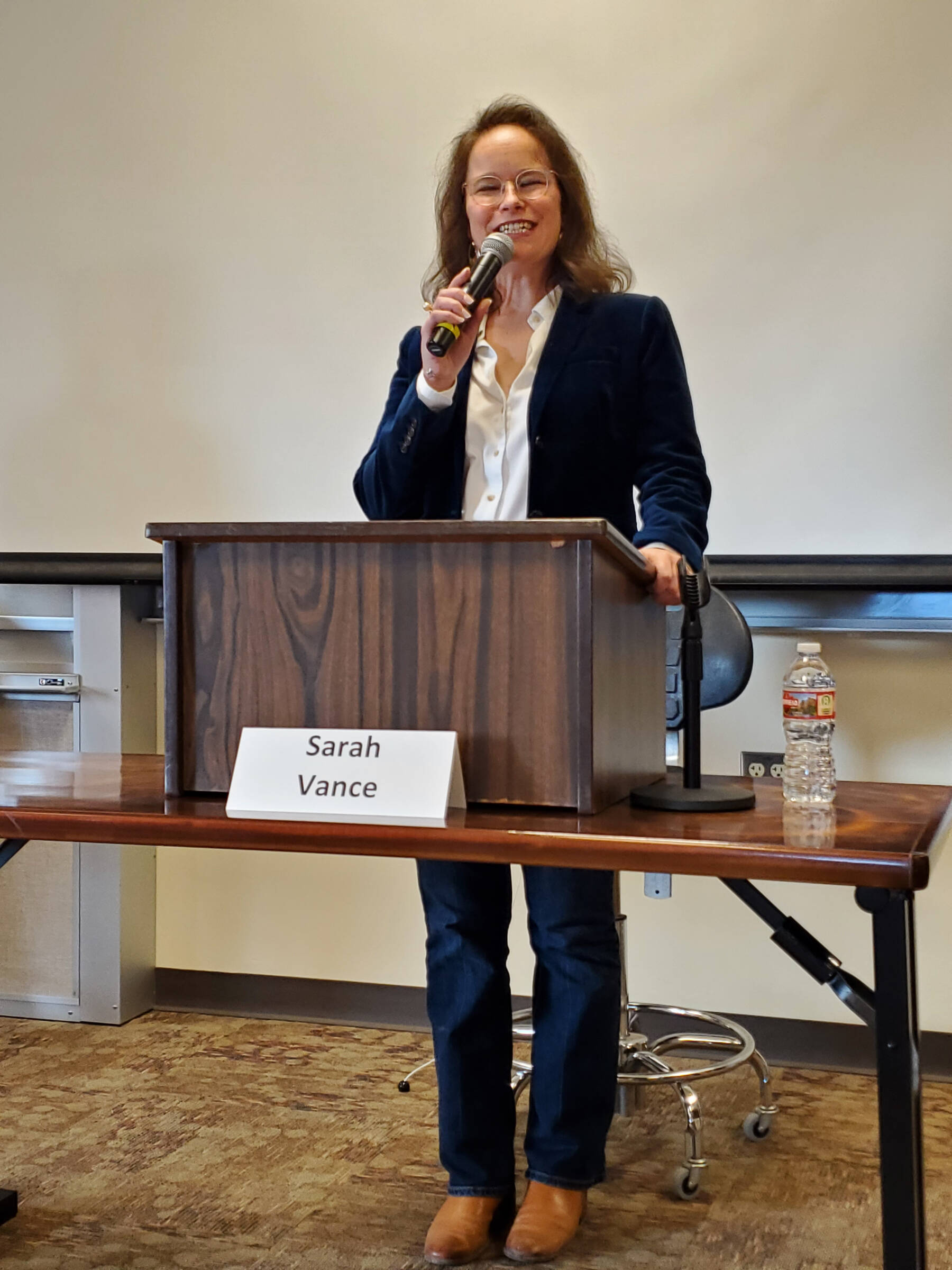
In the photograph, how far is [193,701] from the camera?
3.90 feet

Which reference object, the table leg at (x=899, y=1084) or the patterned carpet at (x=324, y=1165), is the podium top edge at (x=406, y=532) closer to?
the table leg at (x=899, y=1084)

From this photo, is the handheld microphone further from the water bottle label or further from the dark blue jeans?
the dark blue jeans

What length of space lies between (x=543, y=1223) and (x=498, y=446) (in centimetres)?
98

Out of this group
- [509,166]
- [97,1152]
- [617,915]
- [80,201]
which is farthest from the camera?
[80,201]

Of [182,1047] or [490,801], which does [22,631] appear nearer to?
[182,1047]

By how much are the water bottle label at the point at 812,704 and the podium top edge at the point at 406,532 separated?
0.66ft

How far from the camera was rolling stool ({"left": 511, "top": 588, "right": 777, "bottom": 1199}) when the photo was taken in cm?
201

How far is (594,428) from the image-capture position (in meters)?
1.55

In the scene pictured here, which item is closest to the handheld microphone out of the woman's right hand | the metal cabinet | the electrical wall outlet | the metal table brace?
the woman's right hand

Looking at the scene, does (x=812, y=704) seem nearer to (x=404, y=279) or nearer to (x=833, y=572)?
(x=833, y=572)

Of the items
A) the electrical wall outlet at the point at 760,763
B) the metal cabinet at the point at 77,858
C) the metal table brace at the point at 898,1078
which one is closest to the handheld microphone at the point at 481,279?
the metal table brace at the point at 898,1078

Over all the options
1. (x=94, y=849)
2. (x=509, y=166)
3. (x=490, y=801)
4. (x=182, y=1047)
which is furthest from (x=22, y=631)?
(x=490, y=801)

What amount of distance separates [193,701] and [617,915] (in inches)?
47.9

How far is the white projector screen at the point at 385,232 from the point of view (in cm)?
245
